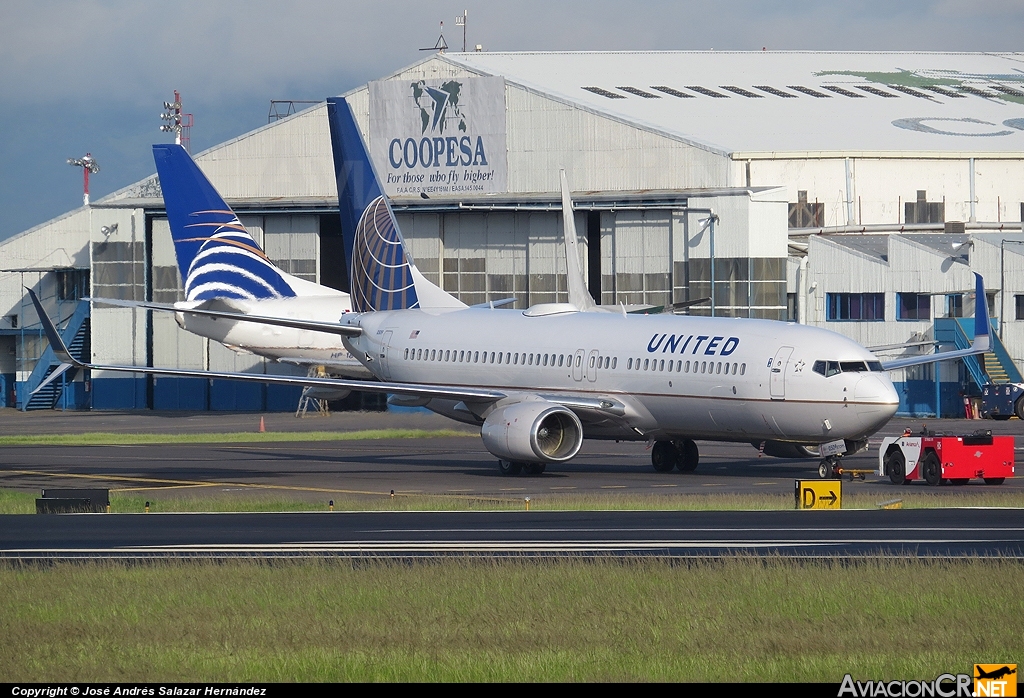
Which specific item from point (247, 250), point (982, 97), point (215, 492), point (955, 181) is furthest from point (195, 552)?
point (982, 97)

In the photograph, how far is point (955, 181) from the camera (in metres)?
82.8

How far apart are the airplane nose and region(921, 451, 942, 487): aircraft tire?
1.41 metres

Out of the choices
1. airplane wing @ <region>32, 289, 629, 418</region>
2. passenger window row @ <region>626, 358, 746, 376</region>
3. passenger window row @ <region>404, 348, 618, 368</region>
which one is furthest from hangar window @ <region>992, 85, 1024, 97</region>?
passenger window row @ <region>626, 358, 746, 376</region>

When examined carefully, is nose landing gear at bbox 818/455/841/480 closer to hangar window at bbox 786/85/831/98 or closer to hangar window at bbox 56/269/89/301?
hangar window at bbox 786/85/831/98

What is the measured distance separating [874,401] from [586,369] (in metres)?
8.21

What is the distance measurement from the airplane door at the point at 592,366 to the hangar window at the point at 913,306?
32642 millimetres

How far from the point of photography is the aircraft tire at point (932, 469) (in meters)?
34.4

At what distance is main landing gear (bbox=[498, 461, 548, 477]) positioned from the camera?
38.8 m

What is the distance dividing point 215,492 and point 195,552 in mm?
12177

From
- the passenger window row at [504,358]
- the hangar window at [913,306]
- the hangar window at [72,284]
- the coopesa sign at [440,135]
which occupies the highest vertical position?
the coopesa sign at [440,135]

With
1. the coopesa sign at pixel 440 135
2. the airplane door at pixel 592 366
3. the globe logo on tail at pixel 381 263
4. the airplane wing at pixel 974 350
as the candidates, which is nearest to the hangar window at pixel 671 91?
the coopesa sign at pixel 440 135

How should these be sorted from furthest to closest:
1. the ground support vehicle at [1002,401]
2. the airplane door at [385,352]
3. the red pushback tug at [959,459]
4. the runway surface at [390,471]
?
the ground support vehicle at [1002,401]
the airplane door at [385,352]
the red pushback tug at [959,459]
the runway surface at [390,471]

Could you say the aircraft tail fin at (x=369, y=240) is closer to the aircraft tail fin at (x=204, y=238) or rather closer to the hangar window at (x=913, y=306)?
the aircraft tail fin at (x=204, y=238)

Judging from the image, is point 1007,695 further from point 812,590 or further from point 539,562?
point 539,562
